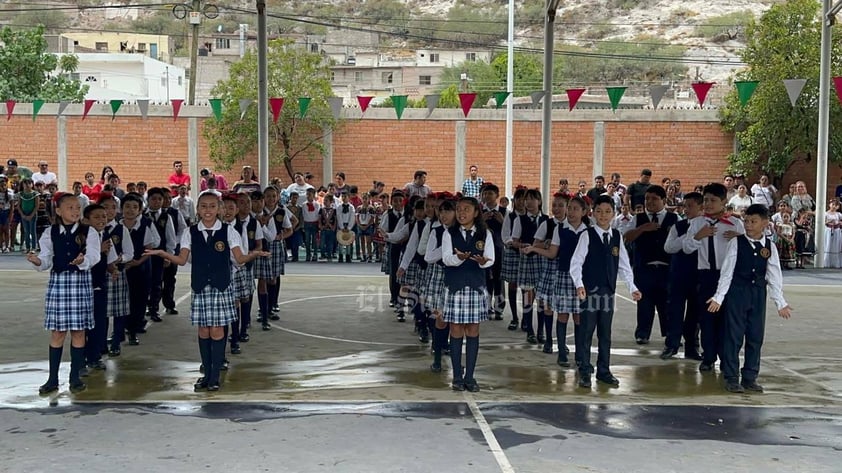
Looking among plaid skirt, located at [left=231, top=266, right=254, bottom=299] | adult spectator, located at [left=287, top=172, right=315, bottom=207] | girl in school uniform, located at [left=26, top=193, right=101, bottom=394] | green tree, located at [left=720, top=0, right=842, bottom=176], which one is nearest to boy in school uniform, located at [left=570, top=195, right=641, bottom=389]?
plaid skirt, located at [left=231, top=266, right=254, bottom=299]

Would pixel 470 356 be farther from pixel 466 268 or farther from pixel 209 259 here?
pixel 209 259

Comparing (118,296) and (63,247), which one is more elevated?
(63,247)

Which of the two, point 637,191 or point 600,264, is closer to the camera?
point 600,264

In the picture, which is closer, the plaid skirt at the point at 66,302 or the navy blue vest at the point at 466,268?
the plaid skirt at the point at 66,302

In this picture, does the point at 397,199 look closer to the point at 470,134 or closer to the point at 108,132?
the point at 470,134

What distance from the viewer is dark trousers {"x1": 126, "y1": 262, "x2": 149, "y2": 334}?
35.4 ft

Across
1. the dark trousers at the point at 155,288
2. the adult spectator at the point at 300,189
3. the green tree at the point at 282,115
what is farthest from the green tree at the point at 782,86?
the dark trousers at the point at 155,288

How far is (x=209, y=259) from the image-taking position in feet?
27.2

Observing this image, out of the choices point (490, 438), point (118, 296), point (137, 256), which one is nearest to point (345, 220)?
point (137, 256)

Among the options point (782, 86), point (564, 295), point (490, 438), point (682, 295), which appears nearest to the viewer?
point (490, 438)

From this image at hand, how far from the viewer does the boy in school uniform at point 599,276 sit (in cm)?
878

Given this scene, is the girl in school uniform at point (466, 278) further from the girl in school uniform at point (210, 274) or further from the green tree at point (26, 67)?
the green tree at point (26, 67)

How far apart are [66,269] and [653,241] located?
6110 millimetres

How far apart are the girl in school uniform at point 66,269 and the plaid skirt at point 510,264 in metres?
5.13
